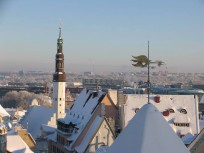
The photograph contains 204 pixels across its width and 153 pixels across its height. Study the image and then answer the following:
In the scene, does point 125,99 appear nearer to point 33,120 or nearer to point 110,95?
point 110,95

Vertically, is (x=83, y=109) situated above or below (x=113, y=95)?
below

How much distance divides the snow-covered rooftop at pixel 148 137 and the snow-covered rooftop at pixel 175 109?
20709mm

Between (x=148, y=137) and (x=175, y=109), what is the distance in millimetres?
23187

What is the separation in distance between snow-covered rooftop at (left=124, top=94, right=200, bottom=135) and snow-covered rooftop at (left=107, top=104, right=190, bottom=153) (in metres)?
20.7

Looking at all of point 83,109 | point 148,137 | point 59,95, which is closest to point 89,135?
point 83,109

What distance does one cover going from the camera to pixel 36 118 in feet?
183

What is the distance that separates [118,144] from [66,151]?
23.0 meters

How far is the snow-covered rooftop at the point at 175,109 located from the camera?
30688 millimetres

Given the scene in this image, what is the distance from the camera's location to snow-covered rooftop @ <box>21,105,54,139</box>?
2082 inches

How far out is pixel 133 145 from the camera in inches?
365

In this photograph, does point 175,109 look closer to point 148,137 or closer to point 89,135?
point 89,135

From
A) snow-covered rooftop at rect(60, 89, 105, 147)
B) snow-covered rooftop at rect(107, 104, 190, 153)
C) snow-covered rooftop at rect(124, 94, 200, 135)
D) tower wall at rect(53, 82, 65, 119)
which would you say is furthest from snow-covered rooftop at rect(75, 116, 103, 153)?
tower wall at rect(53, 82, 65, 119)

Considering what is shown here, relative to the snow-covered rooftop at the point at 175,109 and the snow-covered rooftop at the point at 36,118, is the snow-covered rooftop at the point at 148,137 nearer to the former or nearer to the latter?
the snow-covered rooftop at the point at 175,109

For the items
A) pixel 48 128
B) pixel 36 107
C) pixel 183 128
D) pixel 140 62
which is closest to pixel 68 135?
pixel 183 128
